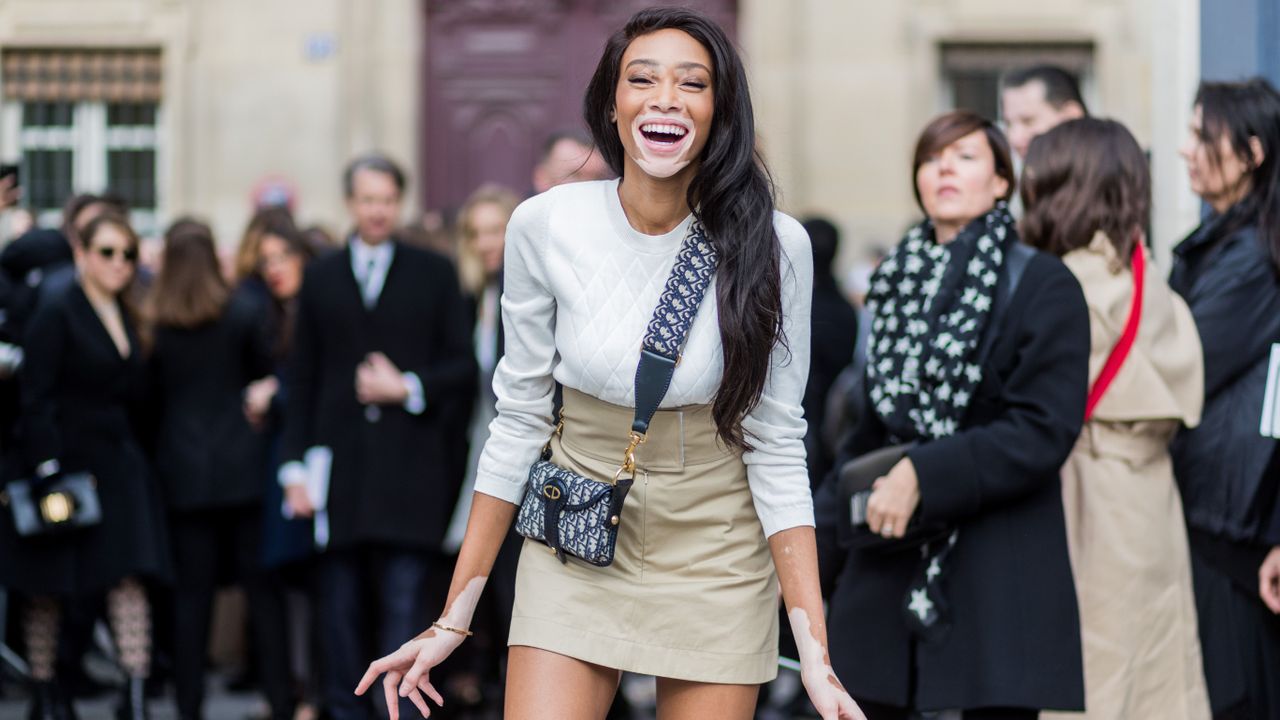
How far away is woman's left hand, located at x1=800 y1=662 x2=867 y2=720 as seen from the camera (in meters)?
3.17

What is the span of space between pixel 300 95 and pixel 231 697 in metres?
6.12

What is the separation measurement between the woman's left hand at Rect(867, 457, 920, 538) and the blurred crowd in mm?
11

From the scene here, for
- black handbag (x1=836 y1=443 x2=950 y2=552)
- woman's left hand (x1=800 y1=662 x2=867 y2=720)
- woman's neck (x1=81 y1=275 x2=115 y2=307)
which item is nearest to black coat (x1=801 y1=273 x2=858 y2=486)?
woman's neck (x1=81 y1=275 x2=115 y2=307)

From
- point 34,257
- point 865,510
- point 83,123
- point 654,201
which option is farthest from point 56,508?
point 83,123

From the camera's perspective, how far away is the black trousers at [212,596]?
23.7ft

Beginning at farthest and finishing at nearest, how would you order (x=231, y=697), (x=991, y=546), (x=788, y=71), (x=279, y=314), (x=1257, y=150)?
(x=788, y=71), (x=231, y=697), (x=279, y=314), (x=1257, y=150), (x=991, y=546)

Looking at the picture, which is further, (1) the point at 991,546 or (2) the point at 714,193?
(1) the point at 991,546

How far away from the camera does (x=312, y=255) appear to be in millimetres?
8133

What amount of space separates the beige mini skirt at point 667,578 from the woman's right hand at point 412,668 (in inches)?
6.0

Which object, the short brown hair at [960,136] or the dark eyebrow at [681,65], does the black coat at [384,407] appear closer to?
the short brown hair at [960,136]

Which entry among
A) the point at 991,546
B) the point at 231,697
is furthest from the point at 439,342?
the point at 991,546

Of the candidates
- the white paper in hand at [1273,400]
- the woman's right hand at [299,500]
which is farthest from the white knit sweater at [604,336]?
the woman's right hand at [299,500]

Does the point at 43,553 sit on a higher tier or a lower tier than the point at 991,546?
lower

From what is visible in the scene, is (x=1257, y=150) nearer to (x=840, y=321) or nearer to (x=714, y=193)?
(x=714, y=193)
